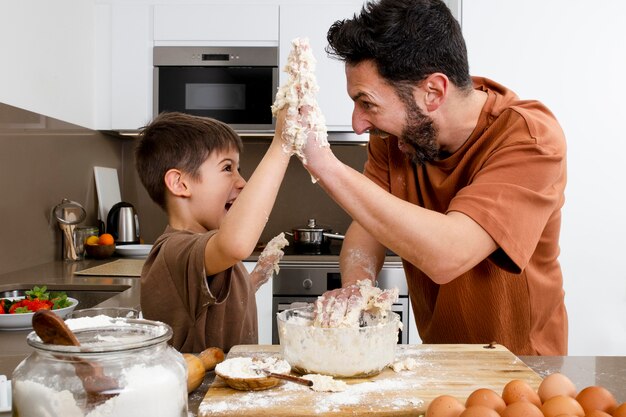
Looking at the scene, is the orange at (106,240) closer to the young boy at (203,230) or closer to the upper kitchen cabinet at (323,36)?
the upper kitchen cabinet at (323,36)

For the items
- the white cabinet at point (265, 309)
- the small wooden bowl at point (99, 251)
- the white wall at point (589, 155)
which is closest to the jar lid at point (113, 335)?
the white cabinet at point (265, 309)

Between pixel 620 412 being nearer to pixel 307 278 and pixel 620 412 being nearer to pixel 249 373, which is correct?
pixel 249 373

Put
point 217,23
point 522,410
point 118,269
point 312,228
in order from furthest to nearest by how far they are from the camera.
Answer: point 312,228, point 217,23, point 118,269, point 522,410

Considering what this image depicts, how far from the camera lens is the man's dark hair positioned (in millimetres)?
1321

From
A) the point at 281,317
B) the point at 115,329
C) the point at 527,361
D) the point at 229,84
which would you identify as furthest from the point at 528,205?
the point at 229,84

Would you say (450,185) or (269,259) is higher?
(450,185)

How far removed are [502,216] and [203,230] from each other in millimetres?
666

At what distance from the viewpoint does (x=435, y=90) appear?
1394 millimetres

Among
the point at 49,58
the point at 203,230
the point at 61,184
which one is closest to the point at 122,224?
the point at 61,184

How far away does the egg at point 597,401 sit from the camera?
71 centimetres

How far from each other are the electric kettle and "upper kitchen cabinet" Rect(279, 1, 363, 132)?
111cm

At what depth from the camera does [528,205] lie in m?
1.22

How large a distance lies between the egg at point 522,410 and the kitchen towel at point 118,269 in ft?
6.45

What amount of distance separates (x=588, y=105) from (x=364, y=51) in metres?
1.76
